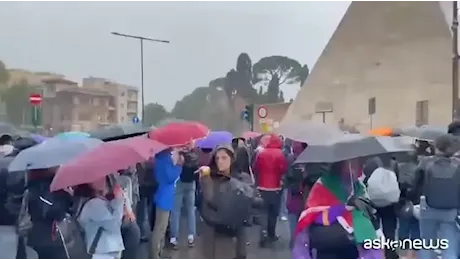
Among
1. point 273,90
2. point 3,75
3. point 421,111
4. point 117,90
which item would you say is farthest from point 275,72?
point 421,111

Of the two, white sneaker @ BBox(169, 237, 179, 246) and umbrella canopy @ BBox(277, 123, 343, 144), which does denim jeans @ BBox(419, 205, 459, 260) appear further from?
white sneaker @ BBox(169, 237, 179, 246)

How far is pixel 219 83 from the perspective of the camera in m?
82.8

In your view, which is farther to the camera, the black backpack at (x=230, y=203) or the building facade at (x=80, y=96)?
the building facade at (x=80, y=96)

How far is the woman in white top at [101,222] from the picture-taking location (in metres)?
5.80

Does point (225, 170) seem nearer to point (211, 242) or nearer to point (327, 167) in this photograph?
point (211, 242)

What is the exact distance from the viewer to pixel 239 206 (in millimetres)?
6500

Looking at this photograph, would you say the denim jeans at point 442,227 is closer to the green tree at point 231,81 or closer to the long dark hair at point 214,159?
the long dark hair at point 214,159

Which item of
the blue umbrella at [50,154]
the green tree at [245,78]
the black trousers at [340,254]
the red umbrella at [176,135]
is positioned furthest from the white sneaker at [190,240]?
the green tree at [245,78]

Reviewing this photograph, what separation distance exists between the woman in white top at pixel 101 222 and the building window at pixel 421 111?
125ft

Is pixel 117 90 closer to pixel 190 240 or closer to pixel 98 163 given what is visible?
pixel 190 240

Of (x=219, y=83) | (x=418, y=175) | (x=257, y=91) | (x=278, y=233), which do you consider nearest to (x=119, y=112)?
(x=219, y=83)

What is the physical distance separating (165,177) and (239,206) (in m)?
2.61

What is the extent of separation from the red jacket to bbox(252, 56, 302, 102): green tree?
80.3 m

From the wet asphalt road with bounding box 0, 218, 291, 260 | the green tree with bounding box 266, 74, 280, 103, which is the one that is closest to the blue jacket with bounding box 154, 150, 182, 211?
the wet asphalt road with bounding box 0, 218, 291, 260
